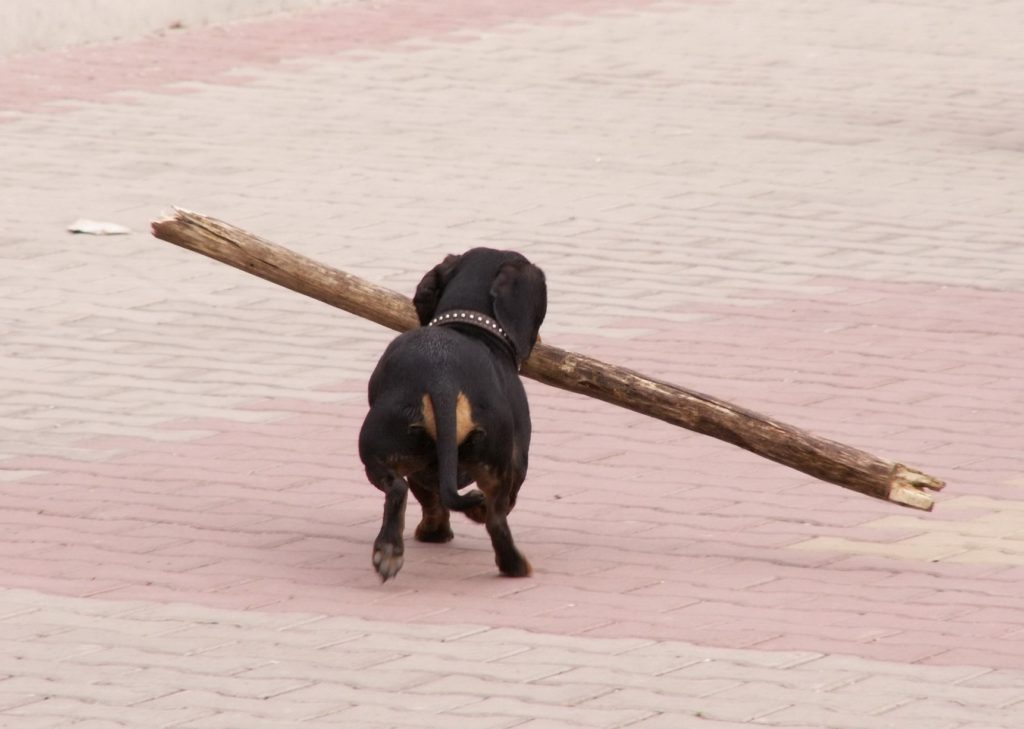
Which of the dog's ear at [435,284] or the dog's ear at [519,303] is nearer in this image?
the dog's ear at [519,303]

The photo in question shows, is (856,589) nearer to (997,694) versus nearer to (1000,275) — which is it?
(997,694)

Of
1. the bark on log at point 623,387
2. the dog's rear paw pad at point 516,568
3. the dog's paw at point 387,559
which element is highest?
the bark on log at point 623,387

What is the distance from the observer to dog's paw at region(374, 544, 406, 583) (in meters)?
6.57

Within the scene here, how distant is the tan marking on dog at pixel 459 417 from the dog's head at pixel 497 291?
1.31ft

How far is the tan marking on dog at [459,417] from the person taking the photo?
21.4ft

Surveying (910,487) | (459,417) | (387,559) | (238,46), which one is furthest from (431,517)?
(238,46)

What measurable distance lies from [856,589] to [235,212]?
20.0 ft

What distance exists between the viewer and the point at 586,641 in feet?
20.1

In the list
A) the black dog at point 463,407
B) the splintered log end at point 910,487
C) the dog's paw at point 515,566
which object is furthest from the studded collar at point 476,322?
the splintered log end at point 910,487

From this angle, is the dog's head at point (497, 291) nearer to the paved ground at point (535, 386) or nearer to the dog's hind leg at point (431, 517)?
the dog's hind leg at point (431, 517)

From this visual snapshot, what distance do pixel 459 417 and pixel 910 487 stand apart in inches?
62.1

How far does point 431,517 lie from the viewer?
7160 millimetres

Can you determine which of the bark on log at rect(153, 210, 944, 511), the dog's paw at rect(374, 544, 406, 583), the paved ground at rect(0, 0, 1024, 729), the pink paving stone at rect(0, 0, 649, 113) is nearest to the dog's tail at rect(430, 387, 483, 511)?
the dog's paw at rect(374, 544, 406, 583)

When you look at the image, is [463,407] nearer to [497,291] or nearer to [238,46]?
A: [497,291]
